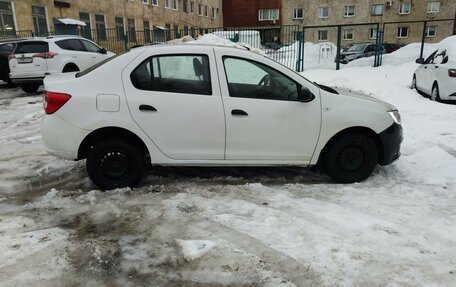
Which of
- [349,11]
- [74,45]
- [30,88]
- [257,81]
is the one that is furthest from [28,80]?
[349,11]

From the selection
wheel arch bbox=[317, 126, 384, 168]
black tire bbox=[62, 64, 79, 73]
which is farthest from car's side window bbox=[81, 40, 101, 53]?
wheel arch bbox=[317, 126, 384, 168]

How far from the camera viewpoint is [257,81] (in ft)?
15.2

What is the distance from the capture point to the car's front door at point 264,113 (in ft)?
14.8

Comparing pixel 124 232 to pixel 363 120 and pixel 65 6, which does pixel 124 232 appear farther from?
pixel 65 6

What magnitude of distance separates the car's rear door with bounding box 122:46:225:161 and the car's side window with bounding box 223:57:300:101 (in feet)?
0.73

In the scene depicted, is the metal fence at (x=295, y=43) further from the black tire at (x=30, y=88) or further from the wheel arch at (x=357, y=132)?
the wheel arch at (x=357, y=132)

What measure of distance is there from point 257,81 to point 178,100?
98 cm

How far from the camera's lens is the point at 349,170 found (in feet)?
15.9

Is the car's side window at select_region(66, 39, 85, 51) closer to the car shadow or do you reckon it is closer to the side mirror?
the car shadow

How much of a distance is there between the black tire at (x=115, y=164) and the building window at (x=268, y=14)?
2021 inches

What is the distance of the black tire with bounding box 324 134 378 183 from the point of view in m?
4.77

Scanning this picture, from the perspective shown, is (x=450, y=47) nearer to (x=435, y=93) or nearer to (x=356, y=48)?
(x=435, y=93)

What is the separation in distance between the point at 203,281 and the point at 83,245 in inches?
48.4

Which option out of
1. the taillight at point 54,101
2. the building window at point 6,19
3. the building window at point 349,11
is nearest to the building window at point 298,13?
the building window at point 349,11
